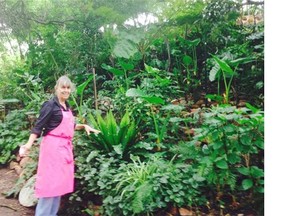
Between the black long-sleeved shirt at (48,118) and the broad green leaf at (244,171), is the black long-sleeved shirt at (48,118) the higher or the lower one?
the higher one

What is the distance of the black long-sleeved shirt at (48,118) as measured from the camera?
7.06ft

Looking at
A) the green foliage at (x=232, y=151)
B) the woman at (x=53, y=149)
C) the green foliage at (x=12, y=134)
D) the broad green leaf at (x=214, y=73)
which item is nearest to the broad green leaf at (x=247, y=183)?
the green foliage at (x=232, y=151)

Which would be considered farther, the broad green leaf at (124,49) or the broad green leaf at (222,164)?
the broad green leaf at (124,49)

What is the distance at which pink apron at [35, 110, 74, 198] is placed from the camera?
2.18 m

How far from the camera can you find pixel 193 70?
418 cm

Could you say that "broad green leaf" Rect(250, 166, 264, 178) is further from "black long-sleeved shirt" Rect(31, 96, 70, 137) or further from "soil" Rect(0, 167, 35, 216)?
"soil" Rect(0, 167, 35, 216)

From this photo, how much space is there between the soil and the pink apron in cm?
66

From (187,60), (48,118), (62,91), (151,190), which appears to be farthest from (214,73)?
(48,118)

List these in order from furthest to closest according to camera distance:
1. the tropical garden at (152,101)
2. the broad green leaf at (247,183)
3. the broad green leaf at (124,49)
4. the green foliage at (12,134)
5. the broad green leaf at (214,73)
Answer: the green foliage at (12,134), the broad green leaf at (124,49), the broad green leaf at (214,73), the tropical garden at (152,101), the broad green leaf at (247,183)

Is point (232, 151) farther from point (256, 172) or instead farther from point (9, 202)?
point (9, 202)

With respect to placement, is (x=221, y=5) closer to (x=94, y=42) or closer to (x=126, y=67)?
(x=126, y=67)

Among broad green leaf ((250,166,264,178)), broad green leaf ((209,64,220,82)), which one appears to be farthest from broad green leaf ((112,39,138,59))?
broad green leaf ((250,166,264,178))

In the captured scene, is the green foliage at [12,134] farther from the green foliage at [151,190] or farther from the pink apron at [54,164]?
the green foliage at [151,190]

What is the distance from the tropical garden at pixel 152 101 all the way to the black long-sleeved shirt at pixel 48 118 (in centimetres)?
56
